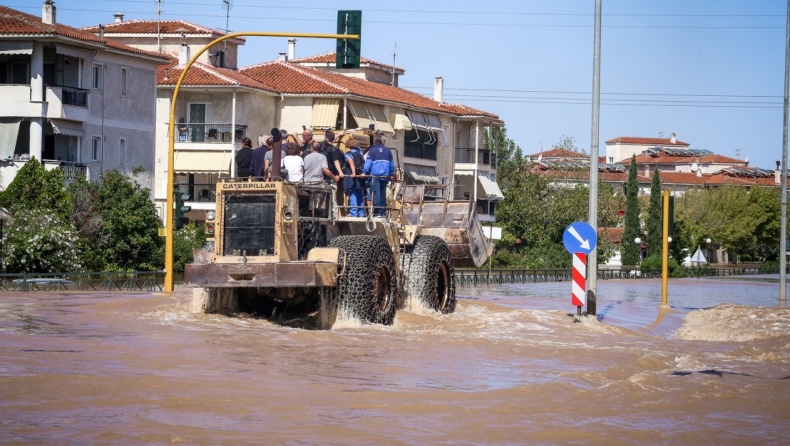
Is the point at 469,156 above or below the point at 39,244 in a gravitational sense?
above

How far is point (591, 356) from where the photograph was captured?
16.6 m

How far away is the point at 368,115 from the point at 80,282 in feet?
102

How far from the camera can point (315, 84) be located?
59594 millimetres

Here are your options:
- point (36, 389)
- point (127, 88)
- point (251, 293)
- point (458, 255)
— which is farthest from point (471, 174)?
point (36, 389)

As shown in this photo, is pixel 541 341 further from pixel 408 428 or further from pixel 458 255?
pixel 408 428

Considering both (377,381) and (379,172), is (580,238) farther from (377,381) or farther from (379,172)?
(377,381)

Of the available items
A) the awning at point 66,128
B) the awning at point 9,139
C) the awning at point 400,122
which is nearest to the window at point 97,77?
the awning at point 66,128

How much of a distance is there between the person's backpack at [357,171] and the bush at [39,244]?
1672 cm

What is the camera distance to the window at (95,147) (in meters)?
48.1

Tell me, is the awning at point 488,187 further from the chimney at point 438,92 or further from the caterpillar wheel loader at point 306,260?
the caterpillar wheel loader at point 306,260

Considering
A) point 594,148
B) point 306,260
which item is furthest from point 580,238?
point 306,260

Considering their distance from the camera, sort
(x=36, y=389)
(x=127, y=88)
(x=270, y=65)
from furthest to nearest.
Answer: (x=270, y=65) < (x=127, y=88) < (x=36, y=389)

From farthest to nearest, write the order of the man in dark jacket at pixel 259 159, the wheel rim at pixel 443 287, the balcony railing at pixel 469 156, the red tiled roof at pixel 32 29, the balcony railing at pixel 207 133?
the balcony railing at pixel 469 156 < the balcony railing at pixel 207 133 < the red tiled roof at pixel 32 29 < the wheel rim at pixel 443 287 < the man in dark jacket at pixel 259 159

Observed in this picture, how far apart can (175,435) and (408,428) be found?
78.1 inches
